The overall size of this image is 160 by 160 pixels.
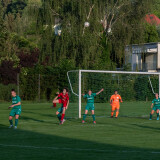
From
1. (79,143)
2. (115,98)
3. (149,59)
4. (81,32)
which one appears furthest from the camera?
(149,59)

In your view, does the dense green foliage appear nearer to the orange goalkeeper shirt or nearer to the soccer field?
the orange goalkeeper shirt

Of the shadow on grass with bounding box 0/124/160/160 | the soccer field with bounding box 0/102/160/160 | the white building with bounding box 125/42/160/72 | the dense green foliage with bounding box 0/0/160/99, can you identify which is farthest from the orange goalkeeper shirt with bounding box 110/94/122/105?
the white building with bounding box 125/42/160/72

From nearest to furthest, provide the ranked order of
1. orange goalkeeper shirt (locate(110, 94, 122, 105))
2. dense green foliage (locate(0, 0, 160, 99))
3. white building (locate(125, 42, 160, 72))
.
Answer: orange goalkeeper shirt (locate(110, 94, 122, 105))
dense green foliage (locate(0, 0, 160, 99))
white building (locate(125, 42, 160, 72))

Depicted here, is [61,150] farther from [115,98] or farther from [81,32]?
[81,32]

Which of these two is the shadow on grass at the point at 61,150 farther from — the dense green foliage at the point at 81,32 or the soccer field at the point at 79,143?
the dense green foliage at the point at 81,32

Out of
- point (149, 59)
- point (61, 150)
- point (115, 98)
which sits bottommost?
point (61, 150)

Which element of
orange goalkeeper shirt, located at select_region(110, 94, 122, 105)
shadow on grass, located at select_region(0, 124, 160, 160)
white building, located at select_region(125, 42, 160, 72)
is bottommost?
shadow on grass, located at select_region(0, 124, 160, 160)

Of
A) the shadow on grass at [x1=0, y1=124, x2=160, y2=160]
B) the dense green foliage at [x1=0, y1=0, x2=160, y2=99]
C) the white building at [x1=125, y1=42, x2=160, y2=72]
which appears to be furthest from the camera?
the white building at [x1=125, y1=42, x2=160, y2=72]

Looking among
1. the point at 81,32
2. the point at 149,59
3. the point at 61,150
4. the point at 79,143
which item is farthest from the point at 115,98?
the point at 149,59

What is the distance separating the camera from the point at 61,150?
1314 centimetres

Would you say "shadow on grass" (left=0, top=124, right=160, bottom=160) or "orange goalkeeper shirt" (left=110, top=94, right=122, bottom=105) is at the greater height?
"orange goalkeeper shirt" (left=110, top=94, right=122, bottom=105)

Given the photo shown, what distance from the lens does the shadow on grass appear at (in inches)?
468

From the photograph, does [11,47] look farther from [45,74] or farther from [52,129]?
[52,129]

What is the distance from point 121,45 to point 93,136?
30311 mm
